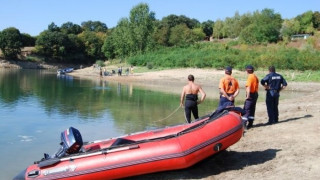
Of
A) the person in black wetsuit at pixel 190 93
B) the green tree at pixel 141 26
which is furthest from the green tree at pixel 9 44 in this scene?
the person in black wetsuit at pixel 190 93

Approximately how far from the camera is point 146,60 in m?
54.6

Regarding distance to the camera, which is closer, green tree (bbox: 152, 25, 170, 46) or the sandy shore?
the sandy shore

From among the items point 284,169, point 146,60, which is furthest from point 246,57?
point 284,169

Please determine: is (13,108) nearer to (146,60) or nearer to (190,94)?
(190,94)

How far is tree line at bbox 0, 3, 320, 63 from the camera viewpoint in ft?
211

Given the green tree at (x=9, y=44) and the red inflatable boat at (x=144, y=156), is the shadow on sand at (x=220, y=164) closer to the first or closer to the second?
the red inflatable boat at (x=144, y=156)

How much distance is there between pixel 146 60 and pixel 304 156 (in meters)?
48.0

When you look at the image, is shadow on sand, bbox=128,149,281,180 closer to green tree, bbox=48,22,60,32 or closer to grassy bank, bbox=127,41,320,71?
grassy bank, bbox=127,41,320,71

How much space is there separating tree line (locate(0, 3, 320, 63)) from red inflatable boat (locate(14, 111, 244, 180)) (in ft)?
175

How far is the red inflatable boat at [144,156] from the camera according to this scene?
21.9 feet

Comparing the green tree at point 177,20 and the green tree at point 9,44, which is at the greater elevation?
the green tree at point 177,20

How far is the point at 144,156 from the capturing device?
6.68 metres

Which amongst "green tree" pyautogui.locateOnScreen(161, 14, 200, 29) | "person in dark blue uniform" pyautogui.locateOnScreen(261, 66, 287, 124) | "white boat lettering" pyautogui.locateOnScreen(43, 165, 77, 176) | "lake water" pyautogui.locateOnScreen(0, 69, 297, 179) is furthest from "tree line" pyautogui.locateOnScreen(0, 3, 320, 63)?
"white boat lettering" pyautogui.locateOnScreen(43, 165, 77, 176)

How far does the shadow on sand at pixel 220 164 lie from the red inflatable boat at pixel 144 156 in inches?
14.7
